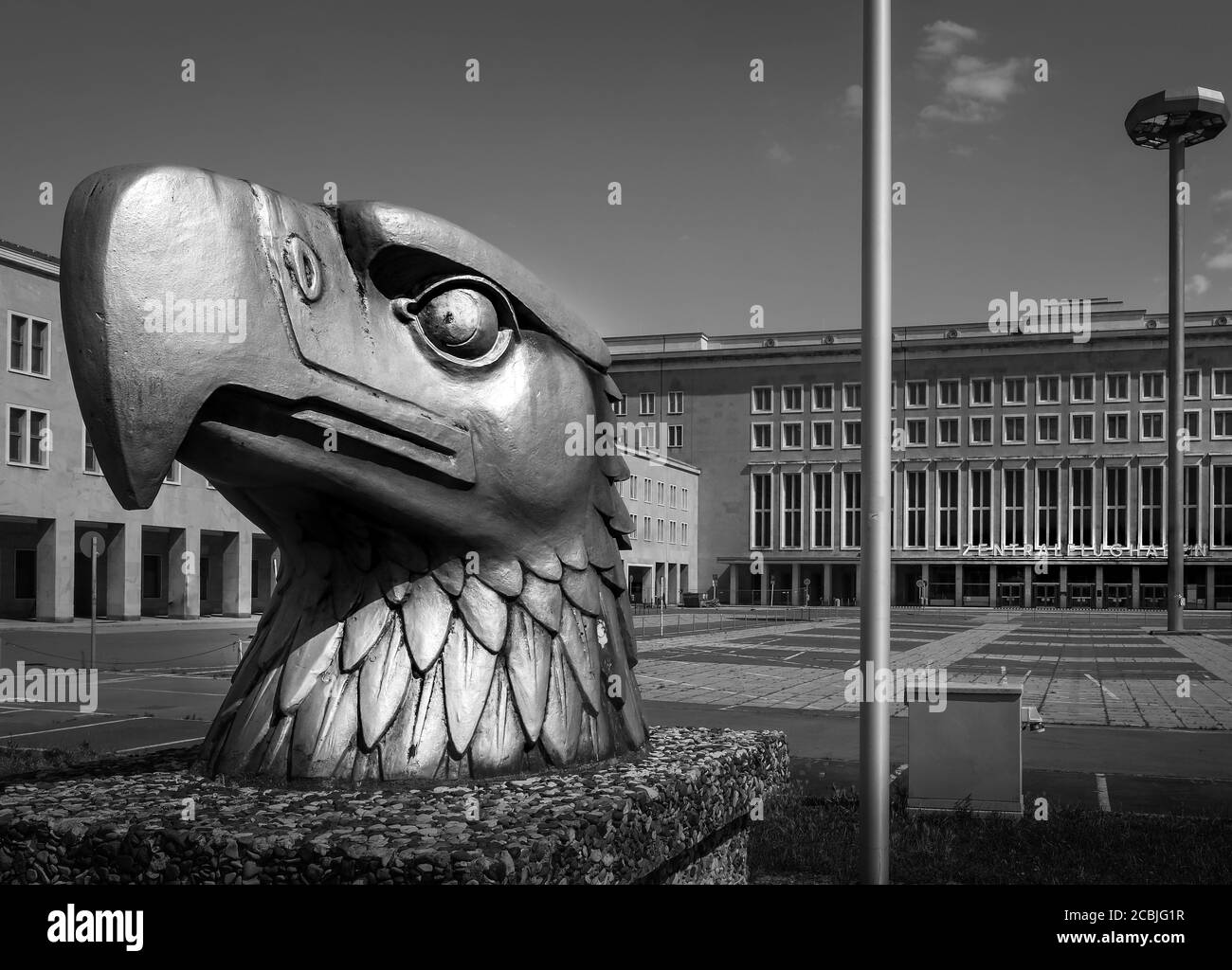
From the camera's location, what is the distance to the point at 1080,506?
6481 cm

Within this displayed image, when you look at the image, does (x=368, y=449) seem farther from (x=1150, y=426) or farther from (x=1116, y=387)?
(x=1150, y=426)

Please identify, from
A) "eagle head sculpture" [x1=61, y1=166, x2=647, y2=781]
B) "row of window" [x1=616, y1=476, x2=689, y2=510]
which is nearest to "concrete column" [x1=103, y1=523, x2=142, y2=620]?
"row of window" [x1=616, y1=476, x2=689, y2=510]

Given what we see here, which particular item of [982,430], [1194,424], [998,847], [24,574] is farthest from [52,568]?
[1194,424]

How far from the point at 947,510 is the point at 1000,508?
10.3ft

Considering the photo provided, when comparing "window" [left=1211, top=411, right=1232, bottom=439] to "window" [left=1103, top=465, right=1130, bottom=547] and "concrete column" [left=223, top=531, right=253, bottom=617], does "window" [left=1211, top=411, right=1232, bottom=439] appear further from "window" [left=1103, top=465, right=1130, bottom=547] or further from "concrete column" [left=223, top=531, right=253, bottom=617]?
"concrete column" [left=223, top=531, right=253, bottom=617]

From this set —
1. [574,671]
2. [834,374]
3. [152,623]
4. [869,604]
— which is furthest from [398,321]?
[834,374]

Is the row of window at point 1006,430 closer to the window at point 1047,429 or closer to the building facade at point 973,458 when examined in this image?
the window at point 1047,429

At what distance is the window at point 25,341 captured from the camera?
28.2 metres

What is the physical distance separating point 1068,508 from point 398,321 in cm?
6785

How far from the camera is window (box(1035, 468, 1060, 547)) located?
65062mm

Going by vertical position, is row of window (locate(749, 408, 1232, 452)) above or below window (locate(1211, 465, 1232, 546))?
above

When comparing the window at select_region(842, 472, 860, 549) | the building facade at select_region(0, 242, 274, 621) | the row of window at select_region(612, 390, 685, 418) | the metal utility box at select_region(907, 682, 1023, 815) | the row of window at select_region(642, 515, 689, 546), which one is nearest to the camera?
the metal utility box at select_region(907, 682, 1023, 815)

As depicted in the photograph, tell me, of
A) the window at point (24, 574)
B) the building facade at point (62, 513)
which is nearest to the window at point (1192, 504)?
the building facade at point (62, 513)

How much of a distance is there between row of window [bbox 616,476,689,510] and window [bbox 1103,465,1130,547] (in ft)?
82.5
